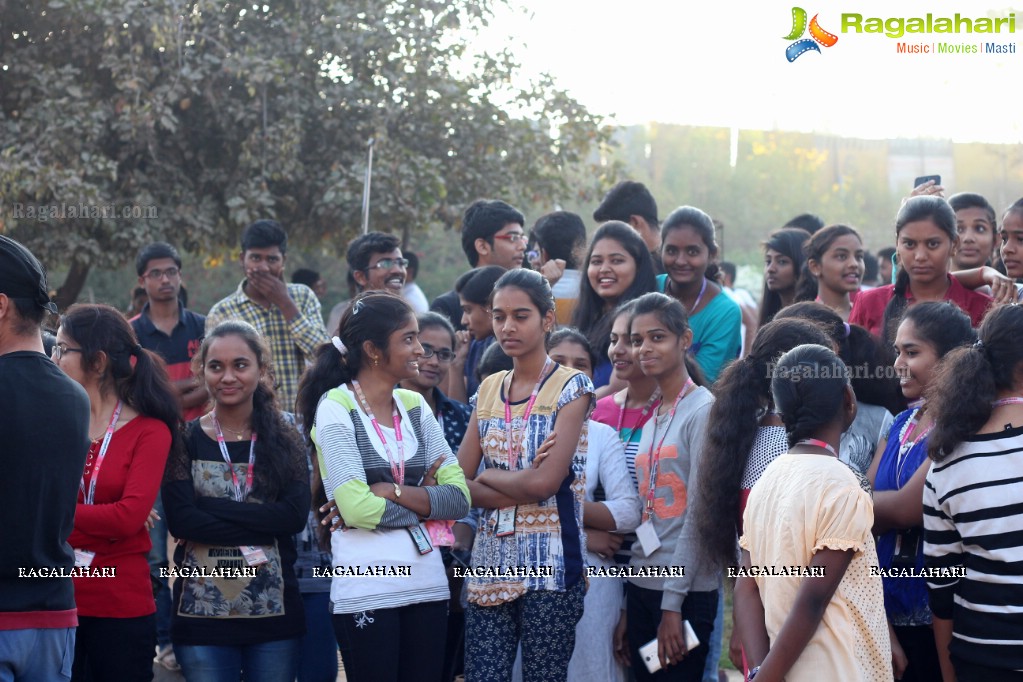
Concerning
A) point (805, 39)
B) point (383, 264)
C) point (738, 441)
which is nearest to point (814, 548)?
point (738, 441)

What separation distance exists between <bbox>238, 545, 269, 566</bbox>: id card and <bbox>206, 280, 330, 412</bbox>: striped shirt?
1776 mm

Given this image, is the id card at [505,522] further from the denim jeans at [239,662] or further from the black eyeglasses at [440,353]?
the black eyeglasses at [440,353]

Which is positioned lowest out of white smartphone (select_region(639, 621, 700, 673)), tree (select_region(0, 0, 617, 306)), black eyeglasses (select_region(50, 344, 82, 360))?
white smartphone (select_region(639, 621, 700, 673))

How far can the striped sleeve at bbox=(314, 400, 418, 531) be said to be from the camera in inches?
153

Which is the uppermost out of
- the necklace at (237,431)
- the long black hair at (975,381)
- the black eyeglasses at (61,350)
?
the black eyeglasses at (61,350)

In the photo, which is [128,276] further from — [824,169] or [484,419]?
[824,169]

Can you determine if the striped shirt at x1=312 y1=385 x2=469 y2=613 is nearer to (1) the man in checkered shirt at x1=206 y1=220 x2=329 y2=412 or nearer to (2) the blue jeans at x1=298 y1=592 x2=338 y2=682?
(2) the blue jeans at x1=298 y1=592 x2=338 y2=682

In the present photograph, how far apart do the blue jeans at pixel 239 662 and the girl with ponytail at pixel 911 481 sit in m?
2.28

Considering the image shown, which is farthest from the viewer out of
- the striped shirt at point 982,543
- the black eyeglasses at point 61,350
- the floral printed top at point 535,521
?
the black eyeglasses at point 61,350

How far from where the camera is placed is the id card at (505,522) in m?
4.05

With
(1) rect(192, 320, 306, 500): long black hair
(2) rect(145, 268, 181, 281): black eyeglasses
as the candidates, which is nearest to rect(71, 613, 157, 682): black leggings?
(1) rect(192, 320, 306, 500): long black hair

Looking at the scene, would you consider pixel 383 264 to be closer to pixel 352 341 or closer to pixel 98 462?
pixel 352 341

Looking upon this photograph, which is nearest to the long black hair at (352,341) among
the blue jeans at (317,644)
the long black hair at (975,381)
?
the blue jeans at (317,644)

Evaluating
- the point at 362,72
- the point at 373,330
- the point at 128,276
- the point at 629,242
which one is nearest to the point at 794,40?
the point at 629,242
